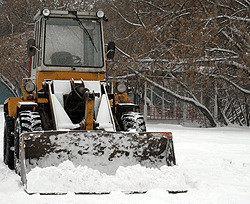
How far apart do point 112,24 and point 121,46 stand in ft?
4.24

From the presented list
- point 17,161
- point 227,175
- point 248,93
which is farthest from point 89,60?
point 248,93

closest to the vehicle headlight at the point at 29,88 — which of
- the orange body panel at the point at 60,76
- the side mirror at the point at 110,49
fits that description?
the orange body panel at the point at 60,76

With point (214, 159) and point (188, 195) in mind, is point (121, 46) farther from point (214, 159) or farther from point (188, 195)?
point (188, 195)

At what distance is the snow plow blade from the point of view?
5.37 m

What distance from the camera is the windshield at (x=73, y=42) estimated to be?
7.23 metres

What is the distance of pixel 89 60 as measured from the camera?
7352 millimetres

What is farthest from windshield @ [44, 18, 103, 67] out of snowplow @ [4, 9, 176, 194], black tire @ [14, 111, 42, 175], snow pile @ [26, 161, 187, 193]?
snow pile @ [26, 161, 187, 193]

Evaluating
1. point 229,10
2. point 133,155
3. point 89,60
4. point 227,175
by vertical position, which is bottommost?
point 227,175

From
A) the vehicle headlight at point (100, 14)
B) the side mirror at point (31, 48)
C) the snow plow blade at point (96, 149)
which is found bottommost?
the snow plow blade at point (96, 149)

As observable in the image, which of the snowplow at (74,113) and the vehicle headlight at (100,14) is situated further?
the vehicle headlight at (100,14)

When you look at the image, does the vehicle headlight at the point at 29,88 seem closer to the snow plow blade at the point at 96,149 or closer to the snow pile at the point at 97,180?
the snow plow blade at the point at 96,149

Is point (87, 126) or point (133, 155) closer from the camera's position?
point (133, 155)

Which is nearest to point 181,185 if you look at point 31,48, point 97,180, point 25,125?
point 97,180

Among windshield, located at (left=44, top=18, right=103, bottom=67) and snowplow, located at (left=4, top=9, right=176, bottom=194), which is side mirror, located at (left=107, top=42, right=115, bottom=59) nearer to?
snowplow, located at (left=4, top=9, right=176, bottom=194)
